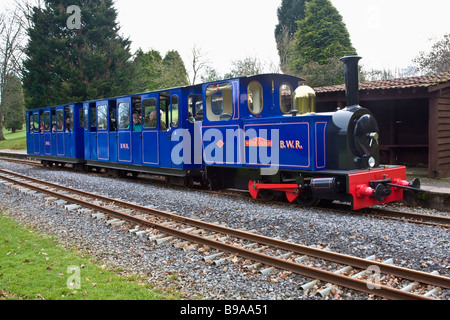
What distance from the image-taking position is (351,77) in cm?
739

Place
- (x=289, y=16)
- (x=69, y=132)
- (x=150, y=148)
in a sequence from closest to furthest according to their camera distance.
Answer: (x=150, y=148), (x=69, y=132), (x=289, y=16)

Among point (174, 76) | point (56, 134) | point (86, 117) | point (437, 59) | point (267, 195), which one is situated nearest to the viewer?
point (267, 195)

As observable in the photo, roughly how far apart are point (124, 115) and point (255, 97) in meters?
5.54

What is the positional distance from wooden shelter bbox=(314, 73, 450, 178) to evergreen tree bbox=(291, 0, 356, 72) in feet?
57.6

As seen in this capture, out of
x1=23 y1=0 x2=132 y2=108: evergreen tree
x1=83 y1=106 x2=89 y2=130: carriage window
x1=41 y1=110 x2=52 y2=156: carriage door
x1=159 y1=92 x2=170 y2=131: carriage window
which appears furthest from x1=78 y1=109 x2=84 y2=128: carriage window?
x1=23 y1=0 x2=132 y2=108: evergreen tree

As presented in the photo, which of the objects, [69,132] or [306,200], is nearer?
[306,200]

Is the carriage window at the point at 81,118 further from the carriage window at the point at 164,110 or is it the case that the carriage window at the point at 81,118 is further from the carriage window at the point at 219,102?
the carriage window at the point at 219,102

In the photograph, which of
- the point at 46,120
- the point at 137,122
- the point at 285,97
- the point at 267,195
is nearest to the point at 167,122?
the point at 137,122

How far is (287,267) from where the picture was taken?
14.7 feet

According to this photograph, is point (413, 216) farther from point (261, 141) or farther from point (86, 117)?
point (86, 117)

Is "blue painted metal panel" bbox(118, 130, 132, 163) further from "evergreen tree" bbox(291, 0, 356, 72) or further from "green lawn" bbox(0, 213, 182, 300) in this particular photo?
"evergreen tree" bbox(291, 0, 356, 72)

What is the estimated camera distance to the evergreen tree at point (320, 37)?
31.3 m
